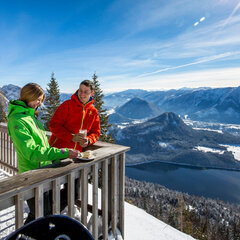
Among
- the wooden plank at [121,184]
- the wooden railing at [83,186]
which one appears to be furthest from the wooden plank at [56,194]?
the wooden plank at [121,184]

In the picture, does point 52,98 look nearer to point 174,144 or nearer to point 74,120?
point 74,120

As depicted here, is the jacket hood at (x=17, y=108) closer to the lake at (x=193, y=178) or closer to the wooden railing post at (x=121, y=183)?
the wooden railing post at (x=121, y=183)

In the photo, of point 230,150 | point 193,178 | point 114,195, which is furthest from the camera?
point 230,150

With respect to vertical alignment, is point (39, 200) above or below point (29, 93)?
below

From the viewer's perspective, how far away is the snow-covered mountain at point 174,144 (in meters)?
130

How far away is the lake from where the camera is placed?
276 feet

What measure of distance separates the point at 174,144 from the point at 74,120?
175 m

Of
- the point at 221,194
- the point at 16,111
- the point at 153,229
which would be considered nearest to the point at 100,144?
the point at 16,111

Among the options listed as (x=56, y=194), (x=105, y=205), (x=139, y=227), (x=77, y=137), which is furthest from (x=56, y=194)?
(x=139, y=227)

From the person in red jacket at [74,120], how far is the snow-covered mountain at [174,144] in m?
130

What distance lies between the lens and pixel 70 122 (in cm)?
249

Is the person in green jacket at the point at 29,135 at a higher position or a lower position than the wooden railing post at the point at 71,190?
higher

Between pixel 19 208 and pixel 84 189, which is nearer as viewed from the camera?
pixel 19 208

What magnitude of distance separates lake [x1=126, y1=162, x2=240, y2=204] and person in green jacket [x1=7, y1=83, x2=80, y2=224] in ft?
303
